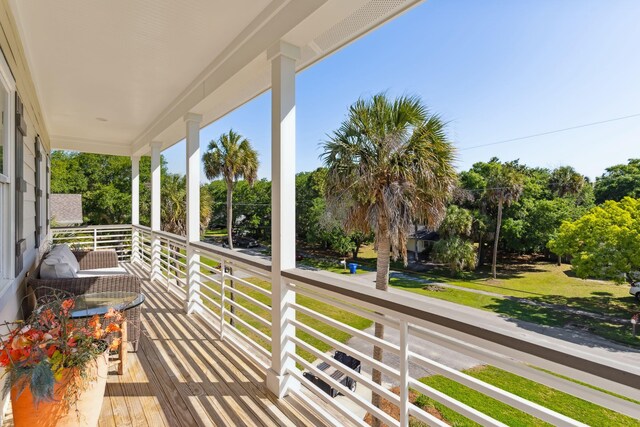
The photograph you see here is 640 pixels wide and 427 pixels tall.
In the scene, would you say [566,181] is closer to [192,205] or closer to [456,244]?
[456,244]

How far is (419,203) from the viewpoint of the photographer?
6590mm

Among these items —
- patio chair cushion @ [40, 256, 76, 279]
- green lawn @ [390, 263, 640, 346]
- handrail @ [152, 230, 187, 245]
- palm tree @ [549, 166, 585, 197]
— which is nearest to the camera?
patio chair cushion @ [40, 256, 76, 279]

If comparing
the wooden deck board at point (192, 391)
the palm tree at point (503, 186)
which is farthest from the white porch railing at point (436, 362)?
the palm tree at point (503, 186)

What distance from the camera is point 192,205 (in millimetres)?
3822

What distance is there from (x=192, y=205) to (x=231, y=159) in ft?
38.9

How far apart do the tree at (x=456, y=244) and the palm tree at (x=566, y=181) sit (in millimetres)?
3397

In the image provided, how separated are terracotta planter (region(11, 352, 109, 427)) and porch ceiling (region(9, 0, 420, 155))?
2.03m

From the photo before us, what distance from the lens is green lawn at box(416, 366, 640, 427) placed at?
8242 millimetres

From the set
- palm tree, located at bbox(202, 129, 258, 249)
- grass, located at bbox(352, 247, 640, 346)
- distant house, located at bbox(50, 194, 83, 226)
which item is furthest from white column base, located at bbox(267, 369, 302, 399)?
palm tree, located at bbox(202, 129, 258, 249)

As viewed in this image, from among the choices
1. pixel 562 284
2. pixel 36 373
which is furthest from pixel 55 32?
pixel 562 284

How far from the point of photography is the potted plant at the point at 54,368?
1.18 metres

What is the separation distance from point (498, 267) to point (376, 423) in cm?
1372

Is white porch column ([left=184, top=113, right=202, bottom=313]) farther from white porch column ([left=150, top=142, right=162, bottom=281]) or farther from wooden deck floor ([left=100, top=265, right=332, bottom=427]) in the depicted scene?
white porch column ([left=150, top=142, right=162, bottom=281])

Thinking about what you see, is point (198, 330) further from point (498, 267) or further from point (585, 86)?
point (498, 267)
